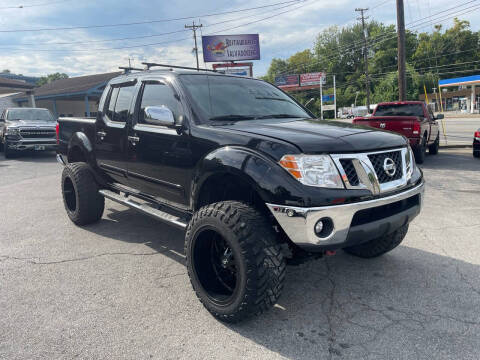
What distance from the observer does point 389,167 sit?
2.78 m

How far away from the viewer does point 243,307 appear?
2568mm

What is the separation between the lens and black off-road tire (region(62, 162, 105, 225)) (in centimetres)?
485

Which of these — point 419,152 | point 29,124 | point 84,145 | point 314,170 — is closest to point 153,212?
point 314,170

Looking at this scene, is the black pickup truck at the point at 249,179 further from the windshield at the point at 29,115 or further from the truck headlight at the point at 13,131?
the windshield at the point at 29,115

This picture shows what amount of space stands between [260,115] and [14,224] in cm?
420

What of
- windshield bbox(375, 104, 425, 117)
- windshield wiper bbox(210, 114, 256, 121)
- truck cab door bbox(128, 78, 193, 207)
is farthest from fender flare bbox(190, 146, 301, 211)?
windshield bbox(375, 104, 425, 117)

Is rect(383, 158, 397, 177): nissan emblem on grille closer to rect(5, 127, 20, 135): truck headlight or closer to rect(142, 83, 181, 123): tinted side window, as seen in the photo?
rect(142, 83, 181, 123): tinted side window

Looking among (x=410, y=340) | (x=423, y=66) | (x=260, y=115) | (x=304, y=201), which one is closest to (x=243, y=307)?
(x=304, y=201)

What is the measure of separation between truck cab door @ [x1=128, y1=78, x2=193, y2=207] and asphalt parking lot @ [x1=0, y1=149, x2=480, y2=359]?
84cm

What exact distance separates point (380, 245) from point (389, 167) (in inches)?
48.4

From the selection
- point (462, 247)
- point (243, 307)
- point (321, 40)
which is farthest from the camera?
point (321, 40)

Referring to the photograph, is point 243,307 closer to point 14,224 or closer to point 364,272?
point 364,272

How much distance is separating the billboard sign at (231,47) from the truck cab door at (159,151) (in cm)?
3270

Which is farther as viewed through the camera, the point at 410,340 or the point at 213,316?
the point at 213,316
